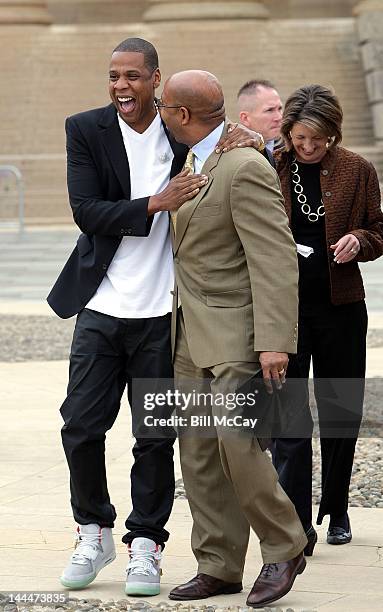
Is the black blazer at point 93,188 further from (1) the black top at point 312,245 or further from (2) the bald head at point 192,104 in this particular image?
(1) the black top at point 312,245

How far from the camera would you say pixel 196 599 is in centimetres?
486

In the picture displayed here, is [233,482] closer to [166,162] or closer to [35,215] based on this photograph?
[166,162]

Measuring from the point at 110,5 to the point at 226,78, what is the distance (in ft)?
20.6

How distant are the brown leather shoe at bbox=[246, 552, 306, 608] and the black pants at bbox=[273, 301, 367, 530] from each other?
87cm

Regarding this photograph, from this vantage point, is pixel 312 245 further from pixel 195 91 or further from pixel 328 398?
pixel 195 91

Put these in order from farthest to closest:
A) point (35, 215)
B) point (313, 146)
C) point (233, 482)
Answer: point (35, 215)
point (313, 146)
point (233, 482)

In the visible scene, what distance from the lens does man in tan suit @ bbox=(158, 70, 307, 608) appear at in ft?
15.3

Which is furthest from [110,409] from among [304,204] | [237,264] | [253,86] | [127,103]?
[253,86]

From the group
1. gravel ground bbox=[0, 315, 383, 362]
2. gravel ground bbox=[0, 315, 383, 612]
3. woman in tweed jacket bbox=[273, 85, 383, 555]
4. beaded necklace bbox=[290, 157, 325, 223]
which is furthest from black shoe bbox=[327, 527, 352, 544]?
gravel ground bbox=[0, 315, 383, 362]

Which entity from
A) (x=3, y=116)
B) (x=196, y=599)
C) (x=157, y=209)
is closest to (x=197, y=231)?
(x=157, y=209)

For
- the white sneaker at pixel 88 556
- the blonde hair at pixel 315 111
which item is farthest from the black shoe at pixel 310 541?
the blonde hair at pixel 315 111

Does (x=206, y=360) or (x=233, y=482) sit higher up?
(x=206, y=360)

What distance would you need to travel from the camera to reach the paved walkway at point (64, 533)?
502 cm

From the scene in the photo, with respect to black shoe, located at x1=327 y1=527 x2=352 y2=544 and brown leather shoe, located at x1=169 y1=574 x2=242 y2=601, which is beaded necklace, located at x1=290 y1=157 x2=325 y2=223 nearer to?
black shoe, located at x1=327 y1=527 x2=352 y2=544
